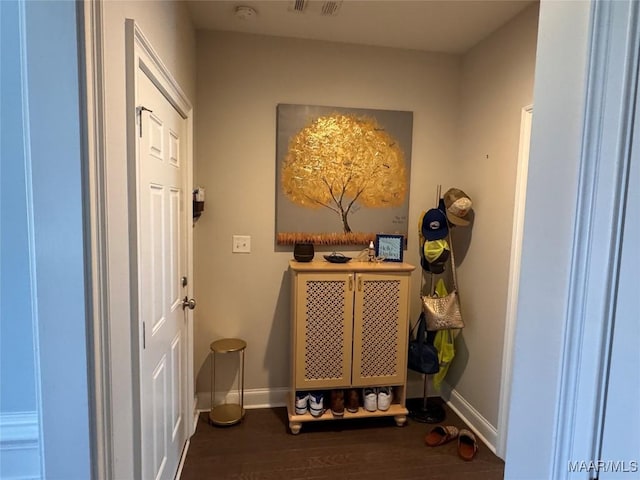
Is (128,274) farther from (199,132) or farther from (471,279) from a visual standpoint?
(471,279)

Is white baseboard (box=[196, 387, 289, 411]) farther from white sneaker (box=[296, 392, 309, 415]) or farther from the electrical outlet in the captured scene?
the electrical outlet

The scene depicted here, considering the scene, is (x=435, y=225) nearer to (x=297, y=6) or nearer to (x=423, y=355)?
(x=423, y=355)

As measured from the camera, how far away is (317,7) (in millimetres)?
2057

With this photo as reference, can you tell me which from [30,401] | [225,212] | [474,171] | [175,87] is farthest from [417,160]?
[30,401]

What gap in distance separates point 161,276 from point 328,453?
58.3 inches

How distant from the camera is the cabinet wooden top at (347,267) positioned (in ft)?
7.37

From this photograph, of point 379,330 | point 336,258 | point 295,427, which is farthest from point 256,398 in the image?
point 336,258

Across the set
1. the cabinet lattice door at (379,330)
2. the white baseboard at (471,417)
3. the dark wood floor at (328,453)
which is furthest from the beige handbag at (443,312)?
the dark wood floor at (328,453)

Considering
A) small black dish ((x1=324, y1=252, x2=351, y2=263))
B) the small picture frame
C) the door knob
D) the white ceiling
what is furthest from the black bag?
the white ceiling

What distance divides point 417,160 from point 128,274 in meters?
2.18

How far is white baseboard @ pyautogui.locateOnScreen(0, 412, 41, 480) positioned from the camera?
0.85 m

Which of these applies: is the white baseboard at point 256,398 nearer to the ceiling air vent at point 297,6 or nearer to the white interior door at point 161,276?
the white interior door at point 161,276

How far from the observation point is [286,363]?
Answer: 8.66 ft

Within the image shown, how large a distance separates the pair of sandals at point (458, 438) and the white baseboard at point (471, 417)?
3.3 inches
